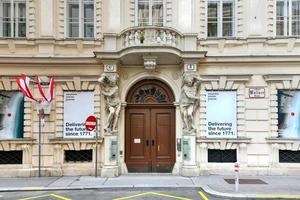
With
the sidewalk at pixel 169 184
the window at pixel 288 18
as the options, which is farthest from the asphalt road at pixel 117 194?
the window at pixel 288 18

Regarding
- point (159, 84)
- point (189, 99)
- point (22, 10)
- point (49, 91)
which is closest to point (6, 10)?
point (22, 10)

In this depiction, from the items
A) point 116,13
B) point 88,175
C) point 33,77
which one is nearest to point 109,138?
point 88,175

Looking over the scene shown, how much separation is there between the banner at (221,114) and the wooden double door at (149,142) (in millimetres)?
1553

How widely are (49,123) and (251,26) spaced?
926 cm

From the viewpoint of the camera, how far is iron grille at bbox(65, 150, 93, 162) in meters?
14.0

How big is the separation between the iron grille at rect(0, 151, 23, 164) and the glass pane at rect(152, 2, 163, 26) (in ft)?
25.6

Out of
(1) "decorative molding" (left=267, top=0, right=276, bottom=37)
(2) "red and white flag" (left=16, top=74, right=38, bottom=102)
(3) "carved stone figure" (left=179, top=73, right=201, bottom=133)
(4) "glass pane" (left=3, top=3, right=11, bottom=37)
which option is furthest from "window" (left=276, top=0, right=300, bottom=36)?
(4) "glass pane" (left=3, top=3, right=11, bottom=37)

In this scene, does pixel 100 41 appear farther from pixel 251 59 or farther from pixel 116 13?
pixel 251 59

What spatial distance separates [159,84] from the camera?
47.6ft

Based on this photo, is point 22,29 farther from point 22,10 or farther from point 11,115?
point 11,115

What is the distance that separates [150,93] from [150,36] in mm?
2569

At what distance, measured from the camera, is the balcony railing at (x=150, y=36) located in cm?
1328

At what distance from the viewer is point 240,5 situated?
14.3 metres

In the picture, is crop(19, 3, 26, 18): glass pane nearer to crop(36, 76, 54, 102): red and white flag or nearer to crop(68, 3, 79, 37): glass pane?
crop(68, 3, 79, 37): glass pane
